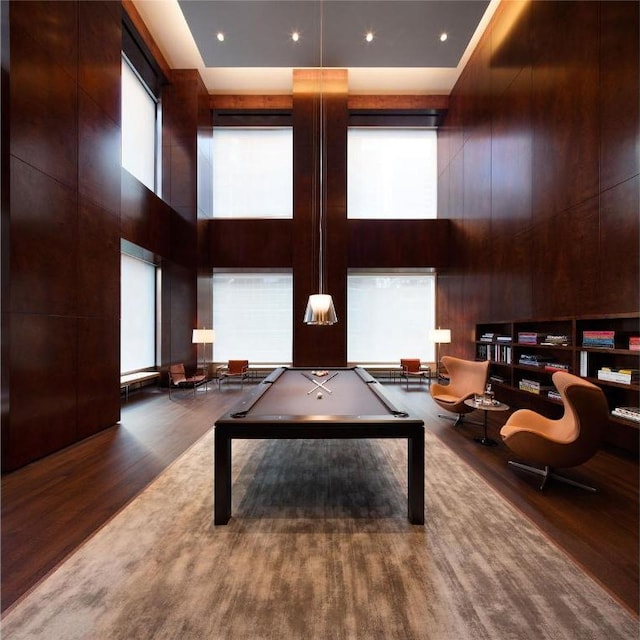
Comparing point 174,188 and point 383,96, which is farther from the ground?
point 383,96

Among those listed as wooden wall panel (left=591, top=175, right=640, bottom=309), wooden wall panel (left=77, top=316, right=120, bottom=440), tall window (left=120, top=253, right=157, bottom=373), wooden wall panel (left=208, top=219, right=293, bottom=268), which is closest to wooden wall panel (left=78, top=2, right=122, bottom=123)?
wooden wall panel (left=77, top=316, right=120, bottom=440)

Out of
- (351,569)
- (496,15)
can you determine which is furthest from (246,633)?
(496,15)

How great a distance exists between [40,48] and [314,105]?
5.35m

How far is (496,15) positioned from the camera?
19.1 ft

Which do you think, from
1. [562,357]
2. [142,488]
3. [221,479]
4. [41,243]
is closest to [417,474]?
[221,479]

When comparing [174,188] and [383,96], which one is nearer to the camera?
[174,188]

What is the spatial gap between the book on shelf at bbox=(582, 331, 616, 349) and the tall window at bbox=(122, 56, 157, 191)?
785cm

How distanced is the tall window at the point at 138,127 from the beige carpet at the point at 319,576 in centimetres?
643

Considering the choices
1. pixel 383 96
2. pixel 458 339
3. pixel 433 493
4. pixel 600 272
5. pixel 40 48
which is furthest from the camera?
pixel 383 96

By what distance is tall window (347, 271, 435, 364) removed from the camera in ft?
28.9

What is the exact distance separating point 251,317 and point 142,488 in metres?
6.05

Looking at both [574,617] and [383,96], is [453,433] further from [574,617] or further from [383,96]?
[383,96]

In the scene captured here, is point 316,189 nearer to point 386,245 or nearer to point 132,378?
point 386,245

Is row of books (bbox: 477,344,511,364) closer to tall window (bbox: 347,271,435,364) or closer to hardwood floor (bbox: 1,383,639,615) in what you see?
hardwood floor (bbox: 1,383,639,615)
